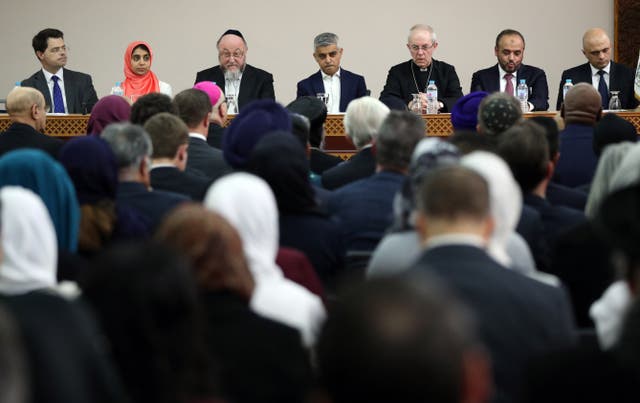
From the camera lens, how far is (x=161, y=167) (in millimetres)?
4824

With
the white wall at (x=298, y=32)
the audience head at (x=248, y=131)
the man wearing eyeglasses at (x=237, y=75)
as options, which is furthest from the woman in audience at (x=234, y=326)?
the white wall at (x=298, y=32)

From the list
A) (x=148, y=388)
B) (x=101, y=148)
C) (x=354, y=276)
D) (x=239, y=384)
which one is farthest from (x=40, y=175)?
(x=148, y=388)

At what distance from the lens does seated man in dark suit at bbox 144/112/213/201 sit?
4.78 meters

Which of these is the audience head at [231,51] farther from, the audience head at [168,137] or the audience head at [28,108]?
the audience head at [168,137]

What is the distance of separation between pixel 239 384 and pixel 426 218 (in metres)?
0.56

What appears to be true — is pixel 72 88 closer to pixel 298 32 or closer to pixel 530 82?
pixel 298 32

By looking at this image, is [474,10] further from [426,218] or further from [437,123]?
[426,218]

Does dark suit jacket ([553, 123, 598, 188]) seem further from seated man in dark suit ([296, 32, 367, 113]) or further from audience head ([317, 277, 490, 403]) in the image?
audience head ([317, 277, 490, 403])

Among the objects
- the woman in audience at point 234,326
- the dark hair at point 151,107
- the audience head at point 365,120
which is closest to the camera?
the woman in audience at point 234,326

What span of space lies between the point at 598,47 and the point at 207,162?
16.1 ft

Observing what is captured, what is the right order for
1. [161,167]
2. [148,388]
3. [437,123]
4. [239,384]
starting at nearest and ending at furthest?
[148,388] → [239,384] → [161,167] → [437,123]

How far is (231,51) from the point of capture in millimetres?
9492

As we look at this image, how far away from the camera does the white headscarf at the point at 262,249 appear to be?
2.93 meters

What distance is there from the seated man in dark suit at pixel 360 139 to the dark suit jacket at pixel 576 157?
3.11 ft
